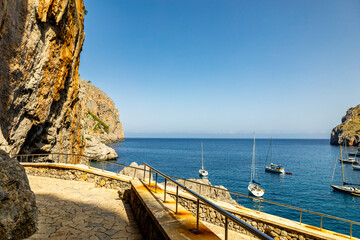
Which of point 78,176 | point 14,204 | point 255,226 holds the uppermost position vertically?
point 14,204

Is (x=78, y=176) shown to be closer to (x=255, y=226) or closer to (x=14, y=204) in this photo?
(x=14, y=204)

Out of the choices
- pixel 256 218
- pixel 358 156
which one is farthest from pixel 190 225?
pixel 358 156

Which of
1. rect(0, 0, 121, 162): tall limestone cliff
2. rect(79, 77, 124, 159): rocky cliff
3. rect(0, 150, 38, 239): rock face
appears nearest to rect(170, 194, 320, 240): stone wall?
rect(0, 150, 38, 239): rock face

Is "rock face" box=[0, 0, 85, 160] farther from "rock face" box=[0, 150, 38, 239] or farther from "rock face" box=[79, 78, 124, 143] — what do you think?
"rock face" box=[79, 78, 124, 143]

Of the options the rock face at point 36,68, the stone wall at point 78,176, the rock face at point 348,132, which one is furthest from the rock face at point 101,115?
the rock face at point 348,132

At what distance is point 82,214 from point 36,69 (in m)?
12.4

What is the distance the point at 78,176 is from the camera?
10.8 meters

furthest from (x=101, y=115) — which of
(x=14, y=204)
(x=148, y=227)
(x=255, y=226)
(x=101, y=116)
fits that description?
(x=148, y=227)

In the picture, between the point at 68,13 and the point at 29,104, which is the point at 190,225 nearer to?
the point at 29,104

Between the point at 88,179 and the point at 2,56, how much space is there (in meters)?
7.66

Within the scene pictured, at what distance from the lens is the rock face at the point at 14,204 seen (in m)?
3.89

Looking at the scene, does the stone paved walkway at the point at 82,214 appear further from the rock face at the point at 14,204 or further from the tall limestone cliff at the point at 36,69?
the tall limestone cliff at the point at 36,69

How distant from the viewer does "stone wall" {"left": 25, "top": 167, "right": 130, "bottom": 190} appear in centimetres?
936

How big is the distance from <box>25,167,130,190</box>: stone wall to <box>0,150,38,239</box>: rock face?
14.9ft
